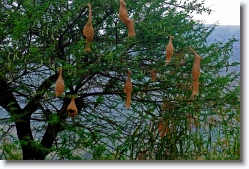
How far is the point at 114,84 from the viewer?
252cm

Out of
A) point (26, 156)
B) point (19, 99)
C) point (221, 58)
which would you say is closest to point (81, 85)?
point (19, 99)

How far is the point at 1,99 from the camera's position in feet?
8.25

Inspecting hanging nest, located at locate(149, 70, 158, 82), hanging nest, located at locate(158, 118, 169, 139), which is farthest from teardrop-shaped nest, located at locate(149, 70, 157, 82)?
hanging nest, located at locate(158, 118, 169, 139)

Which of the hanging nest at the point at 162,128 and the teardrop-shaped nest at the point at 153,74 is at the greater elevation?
the teardrop-shaped nest at the point at 153,74

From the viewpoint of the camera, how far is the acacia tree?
2082mm

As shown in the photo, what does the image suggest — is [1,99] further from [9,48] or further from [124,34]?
[124,34]

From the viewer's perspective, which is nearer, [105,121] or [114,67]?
[114,67]

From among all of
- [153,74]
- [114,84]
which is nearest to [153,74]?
[153,74]

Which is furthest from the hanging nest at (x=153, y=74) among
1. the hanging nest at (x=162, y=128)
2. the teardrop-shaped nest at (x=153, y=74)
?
the hanging nest at (x=162, y=128)

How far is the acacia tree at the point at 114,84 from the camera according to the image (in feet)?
6.83

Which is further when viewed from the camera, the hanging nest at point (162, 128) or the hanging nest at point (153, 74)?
the hanging nest at point (153, 74)

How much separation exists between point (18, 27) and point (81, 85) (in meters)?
0.61

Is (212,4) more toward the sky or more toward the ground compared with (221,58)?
more toward the sky

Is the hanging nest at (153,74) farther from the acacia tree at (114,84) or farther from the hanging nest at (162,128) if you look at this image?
the hanging nest at (162,128)
